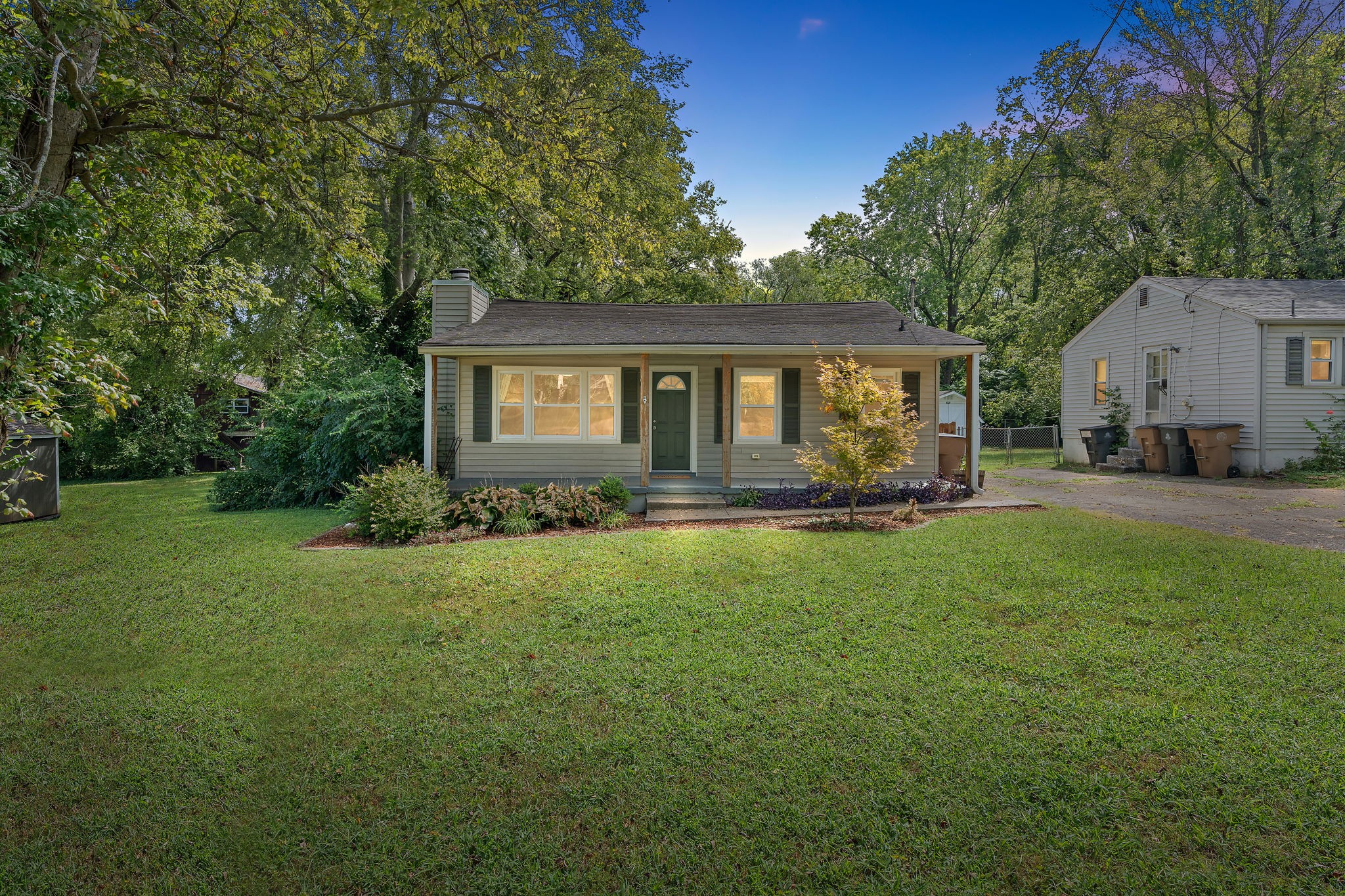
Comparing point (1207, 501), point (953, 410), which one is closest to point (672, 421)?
point (1207, 501)

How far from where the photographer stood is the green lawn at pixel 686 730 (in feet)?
8.58

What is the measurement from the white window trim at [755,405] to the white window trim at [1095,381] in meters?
12.5

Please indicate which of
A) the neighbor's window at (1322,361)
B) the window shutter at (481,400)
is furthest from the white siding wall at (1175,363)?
the window shutter at (481,400)

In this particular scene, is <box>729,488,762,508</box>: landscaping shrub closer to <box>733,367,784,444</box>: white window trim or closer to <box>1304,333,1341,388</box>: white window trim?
<box>733,367,784,444</box>: white window trim

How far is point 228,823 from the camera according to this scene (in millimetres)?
2857

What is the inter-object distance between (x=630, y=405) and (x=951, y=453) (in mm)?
6657

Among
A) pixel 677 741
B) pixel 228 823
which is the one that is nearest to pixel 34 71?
pixel 228 823

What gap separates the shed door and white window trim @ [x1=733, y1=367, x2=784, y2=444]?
1174cm

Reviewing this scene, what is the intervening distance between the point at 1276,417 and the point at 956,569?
42.8 ft

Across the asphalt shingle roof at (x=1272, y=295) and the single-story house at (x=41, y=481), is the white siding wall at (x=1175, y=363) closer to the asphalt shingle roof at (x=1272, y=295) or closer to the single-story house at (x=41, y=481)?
the asphalt shingle roof at (x=1272, y=295)

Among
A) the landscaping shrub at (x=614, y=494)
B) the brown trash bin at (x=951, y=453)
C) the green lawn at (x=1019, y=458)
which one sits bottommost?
the landscaping shrub at (x=614, y=494)

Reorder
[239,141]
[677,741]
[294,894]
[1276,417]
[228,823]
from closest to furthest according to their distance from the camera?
[294,894] → [228,823] → [677,741] → [239,141] → [1276,417]

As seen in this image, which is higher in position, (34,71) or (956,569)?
(34,71)

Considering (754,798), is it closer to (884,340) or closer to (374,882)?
(374,882)
